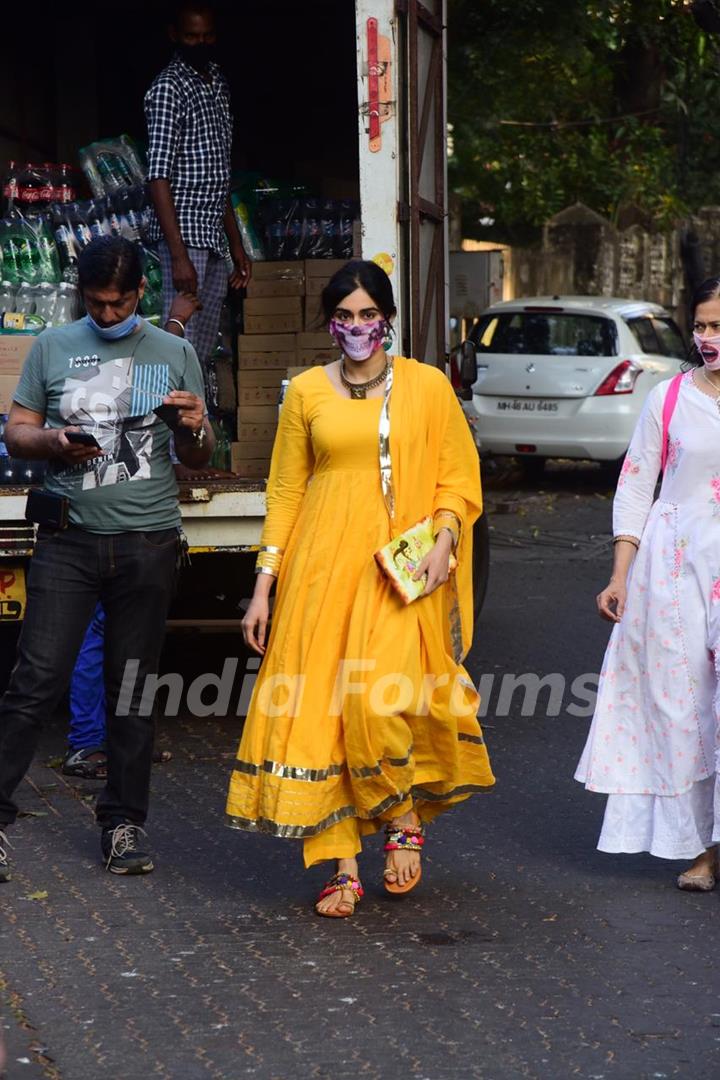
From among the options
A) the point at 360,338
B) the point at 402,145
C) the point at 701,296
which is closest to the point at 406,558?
the point at 360,338

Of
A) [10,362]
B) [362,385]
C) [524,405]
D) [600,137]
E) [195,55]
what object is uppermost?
[600,137]

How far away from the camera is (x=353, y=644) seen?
5.07 m

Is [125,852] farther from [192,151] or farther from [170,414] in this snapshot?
[192,151]

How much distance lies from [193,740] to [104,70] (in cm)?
524

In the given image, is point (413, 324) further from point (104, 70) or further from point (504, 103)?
point (504, 103)

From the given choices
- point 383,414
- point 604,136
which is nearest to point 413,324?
point 383,414

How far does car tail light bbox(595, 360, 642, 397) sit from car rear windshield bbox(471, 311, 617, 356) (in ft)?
0.80

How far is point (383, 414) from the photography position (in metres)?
5.17

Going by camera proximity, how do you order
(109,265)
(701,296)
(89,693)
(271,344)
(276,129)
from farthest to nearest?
(276,129) → (271,344) → (89,693) → (701,296) → (109,265)

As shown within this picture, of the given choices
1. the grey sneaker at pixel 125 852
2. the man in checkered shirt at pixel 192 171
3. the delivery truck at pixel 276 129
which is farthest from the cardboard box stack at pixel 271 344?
the grey sneaker at pixel 125 852

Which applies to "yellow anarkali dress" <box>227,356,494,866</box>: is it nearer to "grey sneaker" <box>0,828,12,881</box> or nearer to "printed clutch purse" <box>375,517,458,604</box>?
"printed clutch purse" <box>375,517,458,604</box>

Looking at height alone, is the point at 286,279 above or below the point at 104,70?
below

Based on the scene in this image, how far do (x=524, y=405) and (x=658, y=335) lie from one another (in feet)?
5.76

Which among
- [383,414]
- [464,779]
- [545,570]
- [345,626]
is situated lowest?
[545,570]
